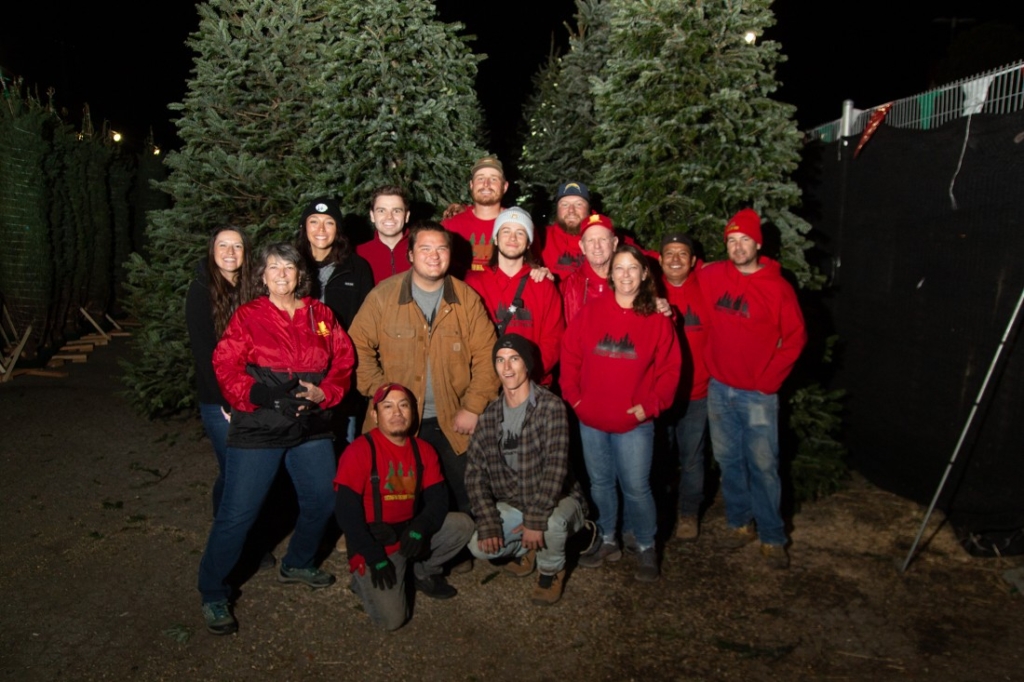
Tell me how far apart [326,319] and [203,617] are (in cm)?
188

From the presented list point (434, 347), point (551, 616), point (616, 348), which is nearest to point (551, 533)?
point (551, 616)

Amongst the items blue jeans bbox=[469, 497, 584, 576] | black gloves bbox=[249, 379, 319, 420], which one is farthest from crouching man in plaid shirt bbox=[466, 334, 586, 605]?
black gloves bbox=[249, 379, 319, 420]

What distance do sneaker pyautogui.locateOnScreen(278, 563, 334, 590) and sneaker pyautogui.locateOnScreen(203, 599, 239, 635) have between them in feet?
1.66

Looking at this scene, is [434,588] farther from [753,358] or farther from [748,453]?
[753,358]

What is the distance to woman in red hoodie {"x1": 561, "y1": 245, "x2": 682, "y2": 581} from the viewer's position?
484 centimetres

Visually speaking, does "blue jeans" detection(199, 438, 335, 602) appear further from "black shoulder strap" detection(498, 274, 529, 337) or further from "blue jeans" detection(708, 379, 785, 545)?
"blue jeans" detection(708, 379, 785, 545)

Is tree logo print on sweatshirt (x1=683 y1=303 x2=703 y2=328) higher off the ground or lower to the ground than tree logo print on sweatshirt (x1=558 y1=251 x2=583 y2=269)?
lower

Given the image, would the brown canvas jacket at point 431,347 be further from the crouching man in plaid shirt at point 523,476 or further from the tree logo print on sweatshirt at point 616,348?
the tree logo print on sweatshirt at point 616,348

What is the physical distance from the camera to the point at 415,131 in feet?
21.9

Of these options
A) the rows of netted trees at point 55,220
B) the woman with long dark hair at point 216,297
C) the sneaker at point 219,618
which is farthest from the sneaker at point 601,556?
the rows of netted trees at point 55,220

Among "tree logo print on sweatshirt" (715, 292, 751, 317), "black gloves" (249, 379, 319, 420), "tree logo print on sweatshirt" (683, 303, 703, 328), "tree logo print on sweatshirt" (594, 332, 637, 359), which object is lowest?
"black gloves" (249, 379, 319, 420)

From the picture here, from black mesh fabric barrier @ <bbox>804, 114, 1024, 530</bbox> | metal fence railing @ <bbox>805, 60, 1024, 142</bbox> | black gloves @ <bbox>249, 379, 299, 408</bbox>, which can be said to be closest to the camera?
black gloves @ <bbox>249, 379, 299, 408</bbox>

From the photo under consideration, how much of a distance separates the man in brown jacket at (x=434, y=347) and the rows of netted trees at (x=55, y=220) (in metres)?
9.49

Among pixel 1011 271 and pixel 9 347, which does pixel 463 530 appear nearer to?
pixel 1011 271
